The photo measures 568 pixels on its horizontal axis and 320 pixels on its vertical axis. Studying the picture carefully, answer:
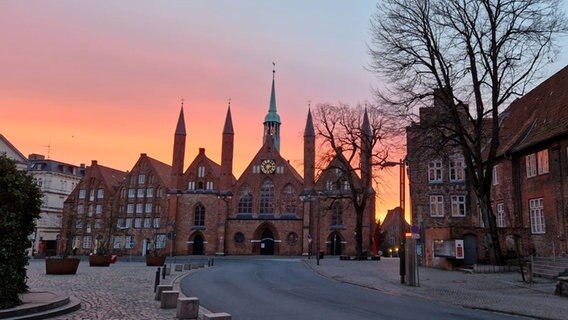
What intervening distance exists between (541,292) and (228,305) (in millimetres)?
11927

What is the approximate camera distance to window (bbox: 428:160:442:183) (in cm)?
4034

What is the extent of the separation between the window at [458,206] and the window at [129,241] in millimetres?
49389

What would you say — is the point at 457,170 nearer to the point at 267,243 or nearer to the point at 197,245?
the point at 267,243

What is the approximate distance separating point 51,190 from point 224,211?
32.5 m

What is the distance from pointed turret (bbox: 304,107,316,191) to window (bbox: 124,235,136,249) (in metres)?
27.1

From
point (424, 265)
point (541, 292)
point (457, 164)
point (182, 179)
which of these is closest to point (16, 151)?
point (182, 179)

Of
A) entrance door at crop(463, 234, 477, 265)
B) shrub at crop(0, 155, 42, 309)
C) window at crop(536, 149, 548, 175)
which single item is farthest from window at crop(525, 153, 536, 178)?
shrub at crop(0, 155, 42, 309)

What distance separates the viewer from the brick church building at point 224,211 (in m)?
67.1

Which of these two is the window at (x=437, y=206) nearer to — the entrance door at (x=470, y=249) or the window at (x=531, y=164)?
the entrance door at (x=470, y=249)

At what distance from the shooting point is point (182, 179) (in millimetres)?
72562

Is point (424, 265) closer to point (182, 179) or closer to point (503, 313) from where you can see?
point (503, 313)

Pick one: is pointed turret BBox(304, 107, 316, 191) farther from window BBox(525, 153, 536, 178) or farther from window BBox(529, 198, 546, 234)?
window BBox(529, 198, 546, 234)

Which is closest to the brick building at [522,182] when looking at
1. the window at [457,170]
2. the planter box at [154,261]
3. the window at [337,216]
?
the window at [457,170]

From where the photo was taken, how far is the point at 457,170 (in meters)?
40.3
